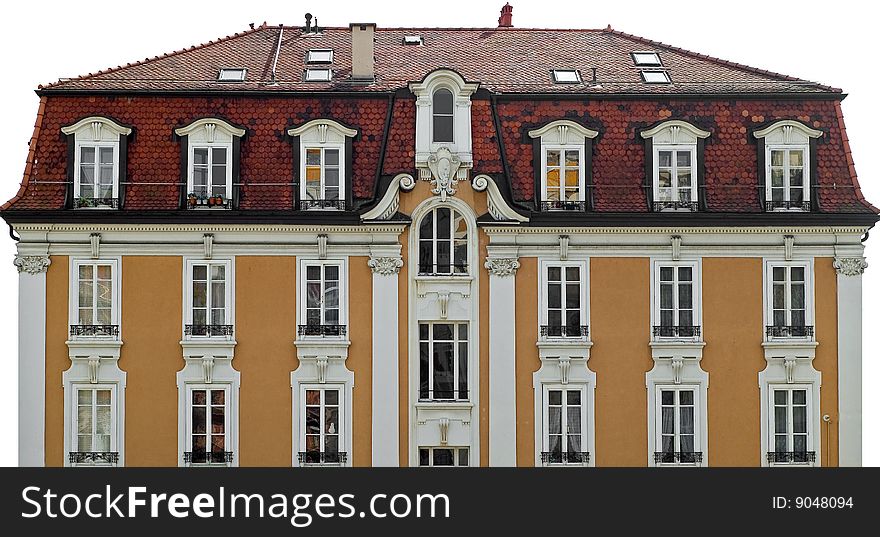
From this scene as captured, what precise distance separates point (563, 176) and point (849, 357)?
11.0m

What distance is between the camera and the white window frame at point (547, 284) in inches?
1773

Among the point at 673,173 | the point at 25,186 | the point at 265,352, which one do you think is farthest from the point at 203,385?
the point at 673,173

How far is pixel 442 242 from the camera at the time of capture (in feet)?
148

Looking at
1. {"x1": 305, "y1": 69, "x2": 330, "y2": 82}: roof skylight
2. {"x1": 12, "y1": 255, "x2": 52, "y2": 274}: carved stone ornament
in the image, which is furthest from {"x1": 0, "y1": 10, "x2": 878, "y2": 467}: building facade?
{"x1": 305, "y1": 69, "x2": 330, "y2": 82}: roof skylight

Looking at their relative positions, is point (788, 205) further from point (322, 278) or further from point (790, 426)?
point (322, 278)

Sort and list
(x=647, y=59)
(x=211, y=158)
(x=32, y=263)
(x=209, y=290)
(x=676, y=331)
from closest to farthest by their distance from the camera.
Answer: (x=32, y=263)
(x=209, y=290)
(x=676, y=331)
(x=211, y=158)
(x=647, y=59)

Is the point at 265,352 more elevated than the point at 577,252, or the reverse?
the point at 577,252

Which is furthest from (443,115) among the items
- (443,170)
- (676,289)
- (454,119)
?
(676,289)

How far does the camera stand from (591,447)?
44.8 m

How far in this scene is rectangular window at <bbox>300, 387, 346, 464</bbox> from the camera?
4466cm

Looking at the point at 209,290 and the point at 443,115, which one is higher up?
the point at 443,115

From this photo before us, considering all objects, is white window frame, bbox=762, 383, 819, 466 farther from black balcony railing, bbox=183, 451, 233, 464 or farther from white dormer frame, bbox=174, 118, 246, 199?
white dormer frame, bbox=174, 118, 246, 199
